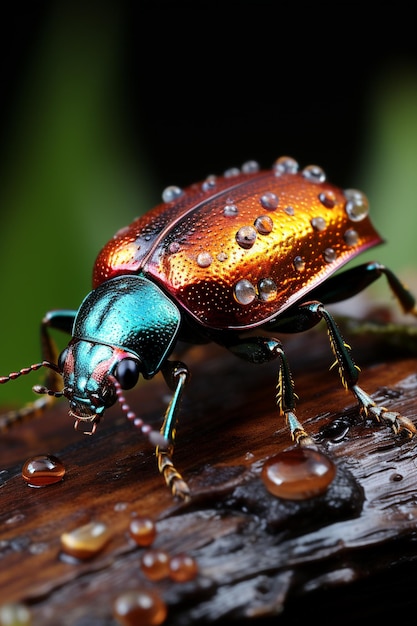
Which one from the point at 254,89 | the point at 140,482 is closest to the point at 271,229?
the point at 140,482

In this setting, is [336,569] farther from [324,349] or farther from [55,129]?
[55,129]

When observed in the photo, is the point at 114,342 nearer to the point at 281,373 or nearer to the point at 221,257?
the point at 221,257

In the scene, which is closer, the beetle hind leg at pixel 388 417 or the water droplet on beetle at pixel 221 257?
the beetle hind leg at pixel 388 417

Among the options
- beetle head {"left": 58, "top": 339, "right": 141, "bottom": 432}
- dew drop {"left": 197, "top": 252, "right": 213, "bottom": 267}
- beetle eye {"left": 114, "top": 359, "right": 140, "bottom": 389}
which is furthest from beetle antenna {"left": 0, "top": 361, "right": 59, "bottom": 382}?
dew drop {"left": 197, "top": 252, "right": 213, "bottom": 267}

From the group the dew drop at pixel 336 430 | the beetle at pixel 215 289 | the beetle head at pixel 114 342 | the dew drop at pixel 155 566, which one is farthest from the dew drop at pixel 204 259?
the dew drop at pixel 155 566

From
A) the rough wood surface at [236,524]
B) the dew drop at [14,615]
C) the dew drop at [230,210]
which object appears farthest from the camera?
the dew drop at [230,210]

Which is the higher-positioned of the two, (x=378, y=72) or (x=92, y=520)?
(x=378, y=72)

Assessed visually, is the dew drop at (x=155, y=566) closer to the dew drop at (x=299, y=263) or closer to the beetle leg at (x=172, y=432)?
the beetle leg at (x=172, y=432)

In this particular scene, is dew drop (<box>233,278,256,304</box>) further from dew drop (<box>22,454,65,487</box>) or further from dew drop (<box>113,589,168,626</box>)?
dew drop (<box>113,589,168,626</box>)
